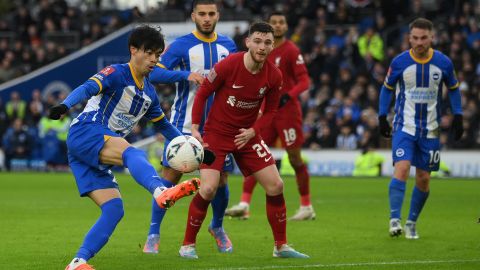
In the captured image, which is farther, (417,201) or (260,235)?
(260,235)

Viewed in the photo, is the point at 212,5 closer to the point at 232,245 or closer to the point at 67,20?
the point at 232,245

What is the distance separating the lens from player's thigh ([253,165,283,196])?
9375mm

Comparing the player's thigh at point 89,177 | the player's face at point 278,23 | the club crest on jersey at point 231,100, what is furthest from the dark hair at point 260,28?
the player's face at point 278,23

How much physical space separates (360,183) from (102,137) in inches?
562

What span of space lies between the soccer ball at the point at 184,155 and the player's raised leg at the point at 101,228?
2.09 feet

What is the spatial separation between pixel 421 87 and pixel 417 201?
130 cm

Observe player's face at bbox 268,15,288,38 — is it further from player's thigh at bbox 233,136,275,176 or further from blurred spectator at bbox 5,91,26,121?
blurred spectator at bbox 5,91,26,121

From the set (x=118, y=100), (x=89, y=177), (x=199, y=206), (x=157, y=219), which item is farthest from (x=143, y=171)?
(x=157, y=219)

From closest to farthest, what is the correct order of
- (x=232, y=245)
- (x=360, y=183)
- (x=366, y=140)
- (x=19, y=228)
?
1. (x=232, y=245)
2. (x=19, y=228)
3. (x=360, y=183)
4. (x=366, y=140)

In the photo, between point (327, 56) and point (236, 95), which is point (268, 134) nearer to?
point (236, 95)

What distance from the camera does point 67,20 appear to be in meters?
33.9

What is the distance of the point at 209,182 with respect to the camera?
9.42 m

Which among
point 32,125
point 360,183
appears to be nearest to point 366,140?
point 360,183

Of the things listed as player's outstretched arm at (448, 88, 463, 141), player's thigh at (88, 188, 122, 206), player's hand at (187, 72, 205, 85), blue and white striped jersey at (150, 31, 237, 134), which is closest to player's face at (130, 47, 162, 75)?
player's thigh at (88, 188, 122, 206)
